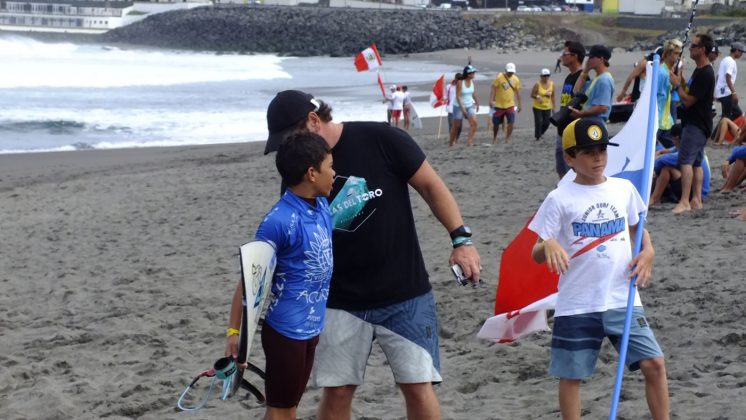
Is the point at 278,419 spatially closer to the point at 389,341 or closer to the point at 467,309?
the point at 389,341

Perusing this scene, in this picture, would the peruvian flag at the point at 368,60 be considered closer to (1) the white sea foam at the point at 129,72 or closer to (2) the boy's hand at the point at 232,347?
(1) the white sea foam at the point at 129,72

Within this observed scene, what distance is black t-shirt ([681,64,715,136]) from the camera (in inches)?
347

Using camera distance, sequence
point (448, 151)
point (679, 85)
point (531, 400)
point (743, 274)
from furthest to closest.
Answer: point (448, 151)
point (679, 85)
point (743, 274)
point (531, 400)

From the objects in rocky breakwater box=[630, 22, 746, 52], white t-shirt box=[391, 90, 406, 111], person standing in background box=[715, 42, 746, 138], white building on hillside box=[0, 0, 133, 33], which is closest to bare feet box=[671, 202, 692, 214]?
person standing in background box=[715, 42, 746, 138]

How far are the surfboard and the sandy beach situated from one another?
175 centimetres

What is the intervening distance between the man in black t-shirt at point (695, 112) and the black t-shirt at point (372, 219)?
5.64m

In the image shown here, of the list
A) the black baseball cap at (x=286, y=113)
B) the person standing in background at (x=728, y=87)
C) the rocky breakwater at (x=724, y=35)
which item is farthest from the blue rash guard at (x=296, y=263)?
the rocky breakwater at (x=724, y=35)

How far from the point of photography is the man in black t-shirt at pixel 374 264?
3.87 metres

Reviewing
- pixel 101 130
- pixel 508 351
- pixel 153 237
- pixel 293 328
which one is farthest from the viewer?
pixel 101 130

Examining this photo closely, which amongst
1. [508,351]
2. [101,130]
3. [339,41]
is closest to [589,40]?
[339,41]

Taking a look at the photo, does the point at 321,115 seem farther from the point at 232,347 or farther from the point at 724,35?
the point at 724,35

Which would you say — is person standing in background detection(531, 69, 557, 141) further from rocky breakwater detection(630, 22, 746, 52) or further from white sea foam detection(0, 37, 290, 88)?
rocky breakwater detection(630, 22, 746, 52)

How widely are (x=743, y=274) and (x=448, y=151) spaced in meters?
9.84

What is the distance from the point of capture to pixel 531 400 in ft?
16.8
